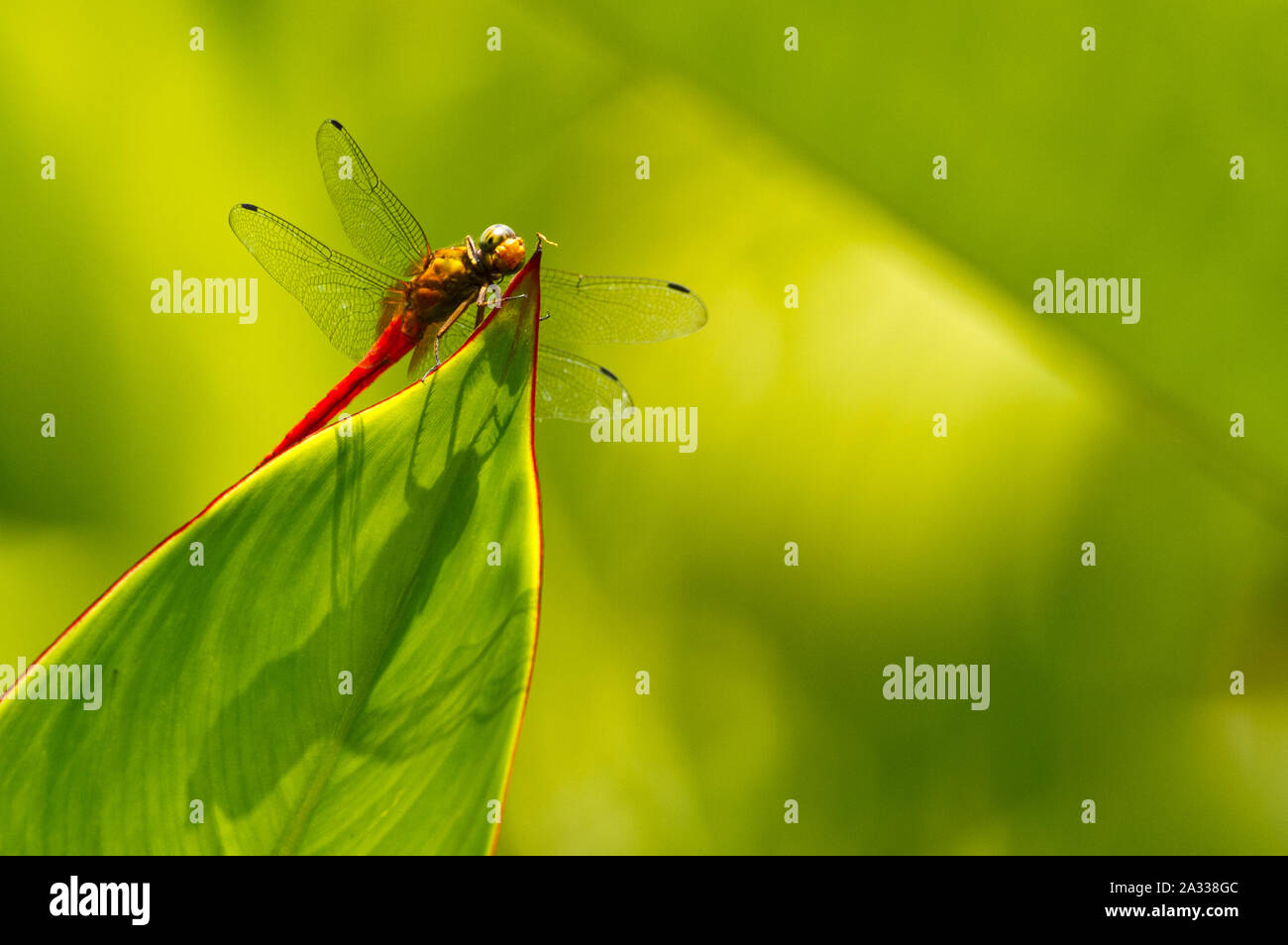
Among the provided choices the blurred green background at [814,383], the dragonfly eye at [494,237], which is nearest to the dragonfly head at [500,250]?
the dragonfly eye at [494,237]

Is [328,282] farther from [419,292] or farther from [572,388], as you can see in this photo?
[572,388]

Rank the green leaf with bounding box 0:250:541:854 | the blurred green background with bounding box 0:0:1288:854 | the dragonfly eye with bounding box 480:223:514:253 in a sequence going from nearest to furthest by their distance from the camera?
the green leaf with bounding box 0:250:541:854
the dragonfly eye with bounding box 480:223:514:253
the blurred green background with bounding box 0:0:1288:854

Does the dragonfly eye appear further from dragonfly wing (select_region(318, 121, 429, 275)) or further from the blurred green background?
the blurred green background

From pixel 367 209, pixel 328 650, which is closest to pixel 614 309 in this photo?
pixel 367 209

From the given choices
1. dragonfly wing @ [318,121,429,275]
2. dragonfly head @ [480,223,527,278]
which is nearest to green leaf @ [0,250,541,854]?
dragonfly head @ [480,223,527,278]

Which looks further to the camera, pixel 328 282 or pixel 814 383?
pixel 814 383
